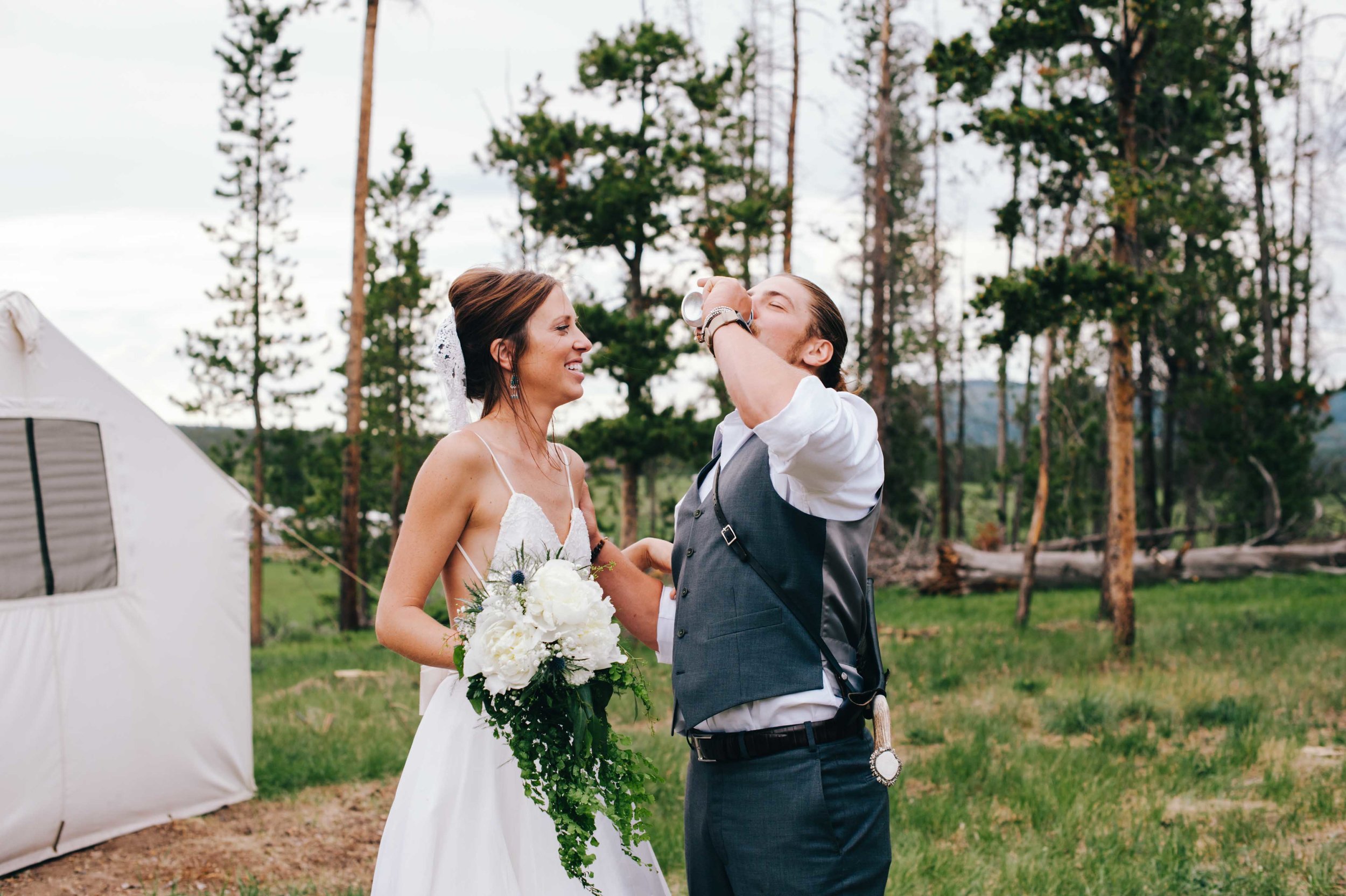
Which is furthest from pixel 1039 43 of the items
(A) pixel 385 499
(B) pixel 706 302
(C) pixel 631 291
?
(A) pixel 385 499

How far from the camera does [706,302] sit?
235 centimetres

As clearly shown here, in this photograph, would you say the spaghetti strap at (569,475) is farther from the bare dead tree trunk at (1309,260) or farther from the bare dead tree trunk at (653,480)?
the bare dead tree trunk at (1309,260)

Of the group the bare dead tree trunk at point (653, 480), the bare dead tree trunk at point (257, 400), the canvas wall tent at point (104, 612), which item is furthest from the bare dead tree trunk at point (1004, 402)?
the bare dead tree trunk at point (257, 400)

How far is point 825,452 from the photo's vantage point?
6.83 ft

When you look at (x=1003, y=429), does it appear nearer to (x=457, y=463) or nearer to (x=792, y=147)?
(x=792, y=147)

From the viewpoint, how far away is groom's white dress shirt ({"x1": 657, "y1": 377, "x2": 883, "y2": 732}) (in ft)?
6.72

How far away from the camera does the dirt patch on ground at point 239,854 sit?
5465mm

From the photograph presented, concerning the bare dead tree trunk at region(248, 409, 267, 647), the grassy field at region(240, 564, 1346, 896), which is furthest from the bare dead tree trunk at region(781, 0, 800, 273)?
the bare dead tree trunk at region(248, 409, 267, 647)

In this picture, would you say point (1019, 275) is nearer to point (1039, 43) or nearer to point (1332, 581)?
point (1039, 43)

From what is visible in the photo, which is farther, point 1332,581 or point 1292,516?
point 1292,516

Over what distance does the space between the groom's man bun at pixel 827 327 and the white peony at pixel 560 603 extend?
2.64ft

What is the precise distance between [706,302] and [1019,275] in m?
9.78

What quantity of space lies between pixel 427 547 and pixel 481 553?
0.16 m

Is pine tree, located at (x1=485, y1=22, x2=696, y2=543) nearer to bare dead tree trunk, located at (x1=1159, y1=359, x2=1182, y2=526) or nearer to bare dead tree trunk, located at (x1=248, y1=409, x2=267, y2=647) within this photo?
bare dead tree trunk, located at (x1=248, y1=409, x2=267, y2=647)
